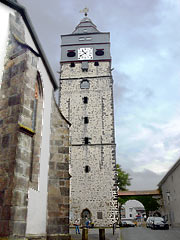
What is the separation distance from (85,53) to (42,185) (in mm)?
22169

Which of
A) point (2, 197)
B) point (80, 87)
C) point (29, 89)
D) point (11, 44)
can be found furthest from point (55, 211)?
point (80, 87)

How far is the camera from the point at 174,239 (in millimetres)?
12234

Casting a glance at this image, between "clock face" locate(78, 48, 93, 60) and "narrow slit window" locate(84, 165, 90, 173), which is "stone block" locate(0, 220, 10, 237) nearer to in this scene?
"narrow slit window" locate(84, 165, 90, 173)

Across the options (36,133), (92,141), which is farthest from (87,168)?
(36,133)

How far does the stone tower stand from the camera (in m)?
22.6

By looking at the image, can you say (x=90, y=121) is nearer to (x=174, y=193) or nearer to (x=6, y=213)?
(x=174, y=193)

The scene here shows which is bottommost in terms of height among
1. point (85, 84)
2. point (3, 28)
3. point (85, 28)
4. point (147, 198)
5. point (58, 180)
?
point (147, 198)

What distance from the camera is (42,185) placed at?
9211mm

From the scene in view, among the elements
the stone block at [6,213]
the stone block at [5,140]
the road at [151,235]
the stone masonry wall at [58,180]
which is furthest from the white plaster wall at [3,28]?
the road at [151,235]

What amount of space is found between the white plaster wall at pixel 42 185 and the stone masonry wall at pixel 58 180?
0.30m

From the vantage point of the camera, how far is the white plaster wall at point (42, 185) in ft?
26.9

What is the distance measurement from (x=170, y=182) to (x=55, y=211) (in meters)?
19.1

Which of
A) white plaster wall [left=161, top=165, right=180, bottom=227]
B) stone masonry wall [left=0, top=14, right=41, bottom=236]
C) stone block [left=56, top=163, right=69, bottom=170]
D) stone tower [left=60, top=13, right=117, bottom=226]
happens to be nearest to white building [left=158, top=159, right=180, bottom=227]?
white plaster wall [left=161, top=165, right=180, bottom=227]

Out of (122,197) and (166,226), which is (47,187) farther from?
(122,197)
